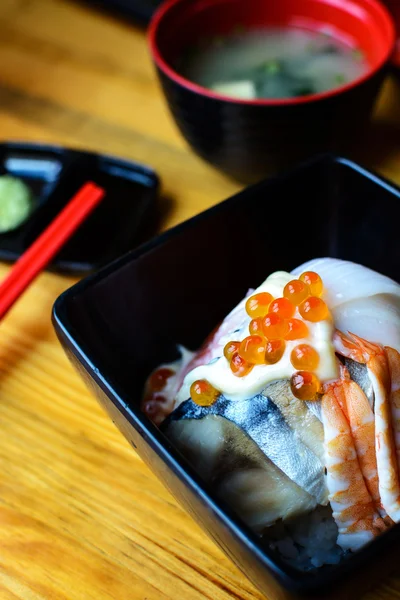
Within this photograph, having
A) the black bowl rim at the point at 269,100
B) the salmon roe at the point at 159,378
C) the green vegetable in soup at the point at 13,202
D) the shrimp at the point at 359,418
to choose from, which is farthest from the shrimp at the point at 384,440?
the green vegetable in soup at the point at 13,202

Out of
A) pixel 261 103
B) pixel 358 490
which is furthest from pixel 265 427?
pixel 261 103

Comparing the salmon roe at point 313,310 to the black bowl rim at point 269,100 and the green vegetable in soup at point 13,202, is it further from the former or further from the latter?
the green vegetable in soup at point 13,202

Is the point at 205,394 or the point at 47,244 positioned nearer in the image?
the point at 205,394

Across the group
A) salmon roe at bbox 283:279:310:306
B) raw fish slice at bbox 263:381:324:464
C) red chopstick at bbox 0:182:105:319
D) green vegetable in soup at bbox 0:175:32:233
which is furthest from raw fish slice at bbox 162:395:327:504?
green vegetable in soup at bbox 0:175:32:233

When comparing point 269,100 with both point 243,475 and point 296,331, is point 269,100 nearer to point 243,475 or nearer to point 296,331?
point 296,331

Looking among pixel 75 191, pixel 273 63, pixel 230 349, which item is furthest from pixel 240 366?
pixel 273 63

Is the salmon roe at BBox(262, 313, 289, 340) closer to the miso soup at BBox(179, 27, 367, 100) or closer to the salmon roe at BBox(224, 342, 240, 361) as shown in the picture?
the salmon roe at BBox(224, 342, 240, 361)
